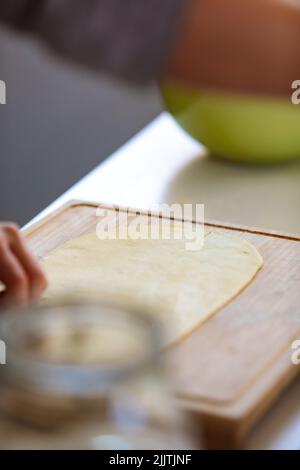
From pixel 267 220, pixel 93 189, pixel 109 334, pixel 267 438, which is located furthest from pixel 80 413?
pixel 93 189

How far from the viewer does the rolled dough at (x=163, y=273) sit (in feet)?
3.44

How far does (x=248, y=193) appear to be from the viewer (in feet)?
4.86

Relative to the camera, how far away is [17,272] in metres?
0.97

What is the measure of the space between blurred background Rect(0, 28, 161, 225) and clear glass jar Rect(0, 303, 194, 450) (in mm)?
1953

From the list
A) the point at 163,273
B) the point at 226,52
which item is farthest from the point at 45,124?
the point at 226,52

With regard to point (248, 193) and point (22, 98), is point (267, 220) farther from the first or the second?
point (22, 98)

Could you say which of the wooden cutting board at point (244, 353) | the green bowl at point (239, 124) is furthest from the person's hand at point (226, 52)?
the green bowl at point (239, 124)

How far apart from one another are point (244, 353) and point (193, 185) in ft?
1.98

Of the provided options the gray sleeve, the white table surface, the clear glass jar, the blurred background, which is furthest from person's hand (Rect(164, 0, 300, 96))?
the blurred background

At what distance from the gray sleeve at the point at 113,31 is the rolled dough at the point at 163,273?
48 cm

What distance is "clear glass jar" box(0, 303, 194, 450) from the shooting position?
1.73ft

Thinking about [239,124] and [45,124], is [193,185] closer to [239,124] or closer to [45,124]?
[239,124]

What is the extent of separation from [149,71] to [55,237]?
746 millimetres

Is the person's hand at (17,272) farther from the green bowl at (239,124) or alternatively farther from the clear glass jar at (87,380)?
the green bowl at (239,124)
